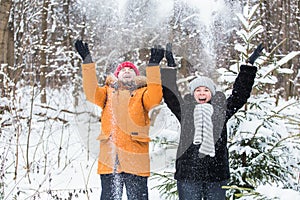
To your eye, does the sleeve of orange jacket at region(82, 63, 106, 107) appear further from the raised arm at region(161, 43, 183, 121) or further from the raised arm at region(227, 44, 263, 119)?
the raised arm at region(227, 44, 263, 119)

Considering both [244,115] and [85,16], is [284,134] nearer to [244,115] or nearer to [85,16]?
[244,115]

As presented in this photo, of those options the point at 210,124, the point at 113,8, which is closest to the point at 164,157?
the point at 210,124

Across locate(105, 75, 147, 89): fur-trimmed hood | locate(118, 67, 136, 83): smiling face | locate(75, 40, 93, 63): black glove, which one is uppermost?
locate(75, 40, 93, 63): black glove

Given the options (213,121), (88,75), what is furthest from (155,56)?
(213,121)

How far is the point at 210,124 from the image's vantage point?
2.63 meters

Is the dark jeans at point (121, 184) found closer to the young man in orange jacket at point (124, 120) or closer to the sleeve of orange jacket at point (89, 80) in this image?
the young man in orange jacket at point (124, 120)

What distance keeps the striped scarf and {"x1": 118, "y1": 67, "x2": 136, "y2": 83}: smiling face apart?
1.89 feet

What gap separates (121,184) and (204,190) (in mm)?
691

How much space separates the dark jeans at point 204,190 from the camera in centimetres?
270

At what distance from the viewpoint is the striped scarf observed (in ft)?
8.54

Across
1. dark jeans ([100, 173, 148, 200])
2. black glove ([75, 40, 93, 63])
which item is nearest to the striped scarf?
dark jeans ([100, 173, 148, 200])

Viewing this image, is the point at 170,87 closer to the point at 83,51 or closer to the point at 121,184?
the point at 83,51

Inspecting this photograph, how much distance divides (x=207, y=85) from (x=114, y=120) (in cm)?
76

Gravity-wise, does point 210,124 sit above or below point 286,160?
above
